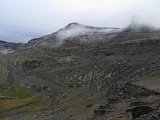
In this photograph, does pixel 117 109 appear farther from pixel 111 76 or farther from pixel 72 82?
pixel 72 82

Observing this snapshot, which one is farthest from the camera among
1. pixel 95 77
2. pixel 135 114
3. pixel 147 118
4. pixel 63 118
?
pixel 95 77

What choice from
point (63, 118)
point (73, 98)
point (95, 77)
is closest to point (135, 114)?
point (63, 118)

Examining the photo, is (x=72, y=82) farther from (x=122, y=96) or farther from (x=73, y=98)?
(x=122, y=96)

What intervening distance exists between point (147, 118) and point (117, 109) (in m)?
27.9

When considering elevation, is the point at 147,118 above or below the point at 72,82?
above

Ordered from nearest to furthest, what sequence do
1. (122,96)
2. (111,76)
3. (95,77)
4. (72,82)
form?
1. (122,96)
2. (111,76)
3. (95,77)
4. (72,82)

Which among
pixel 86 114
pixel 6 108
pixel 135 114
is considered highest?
pixel 135 114

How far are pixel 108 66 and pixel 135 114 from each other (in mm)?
114458

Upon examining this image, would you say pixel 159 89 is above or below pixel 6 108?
above

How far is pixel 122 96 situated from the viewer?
306 ft

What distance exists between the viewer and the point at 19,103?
170875 mm

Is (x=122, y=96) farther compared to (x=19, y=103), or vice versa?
(x=19, y=103)

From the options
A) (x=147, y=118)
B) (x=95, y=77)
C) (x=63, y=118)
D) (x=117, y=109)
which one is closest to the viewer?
(x=147, y=118)

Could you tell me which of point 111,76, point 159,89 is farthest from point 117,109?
point 111,76
